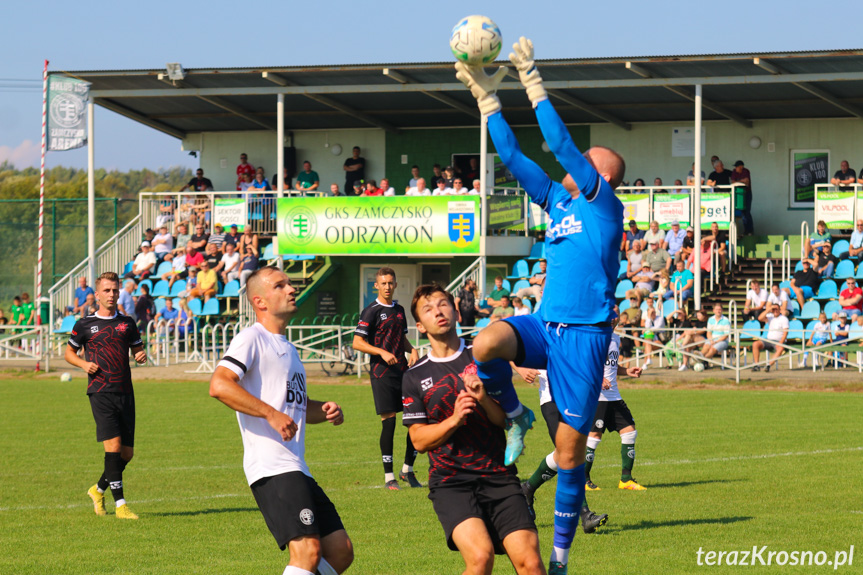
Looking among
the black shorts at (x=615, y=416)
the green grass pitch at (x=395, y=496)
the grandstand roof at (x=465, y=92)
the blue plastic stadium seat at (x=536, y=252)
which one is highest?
the grandstand roof at (x=465, y=92)

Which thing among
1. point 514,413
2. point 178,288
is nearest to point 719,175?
point 178,288

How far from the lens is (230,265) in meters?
30.1

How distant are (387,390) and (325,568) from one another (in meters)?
6.05

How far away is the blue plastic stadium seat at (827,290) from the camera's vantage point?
82.2 feet

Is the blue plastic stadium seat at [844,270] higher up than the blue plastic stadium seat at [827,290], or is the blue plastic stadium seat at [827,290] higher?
the blue plastic stadium seat at [844,270]

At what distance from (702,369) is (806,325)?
10.2ft

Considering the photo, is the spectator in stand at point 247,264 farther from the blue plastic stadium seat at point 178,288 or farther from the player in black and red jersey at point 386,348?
the player in black and red jersey at point 386,348

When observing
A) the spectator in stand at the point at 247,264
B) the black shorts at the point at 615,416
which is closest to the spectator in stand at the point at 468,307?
the spectator in stand at the point at 247,264

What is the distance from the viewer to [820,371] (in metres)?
22.4

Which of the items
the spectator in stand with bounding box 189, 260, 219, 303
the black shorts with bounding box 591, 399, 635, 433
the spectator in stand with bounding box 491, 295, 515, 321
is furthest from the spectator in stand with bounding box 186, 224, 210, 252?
the black shorts with bounding box 591, 399, 635, 433

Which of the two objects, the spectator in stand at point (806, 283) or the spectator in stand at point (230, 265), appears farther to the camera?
the spectator in stand at point (230, 265)

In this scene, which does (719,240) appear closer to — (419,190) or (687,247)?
(687,247)

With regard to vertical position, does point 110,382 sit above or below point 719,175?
below

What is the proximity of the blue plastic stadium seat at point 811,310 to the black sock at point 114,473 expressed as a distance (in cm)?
1833
